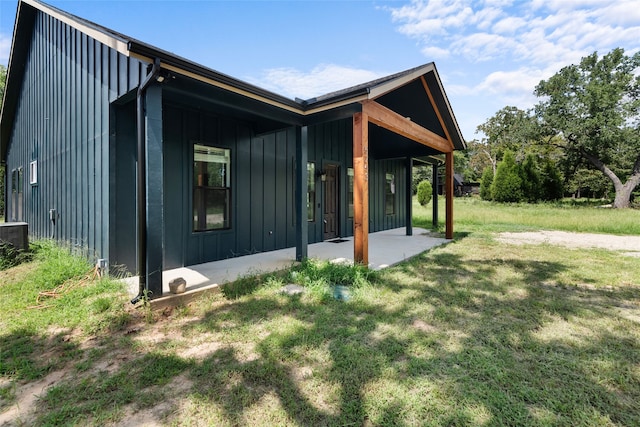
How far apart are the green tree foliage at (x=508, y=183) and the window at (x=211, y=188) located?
2469 centimetres

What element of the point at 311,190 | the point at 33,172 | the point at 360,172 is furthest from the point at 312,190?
the point at 33,172

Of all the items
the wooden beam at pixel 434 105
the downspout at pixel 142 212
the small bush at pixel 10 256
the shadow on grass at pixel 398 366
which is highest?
the wooden beam at pixel 434 105

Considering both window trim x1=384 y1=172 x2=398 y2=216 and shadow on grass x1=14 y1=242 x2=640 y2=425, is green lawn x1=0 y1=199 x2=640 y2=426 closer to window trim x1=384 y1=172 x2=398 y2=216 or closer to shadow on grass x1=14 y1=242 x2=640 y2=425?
shadow on grass x1=14 y1=242 x2=640 y2=425

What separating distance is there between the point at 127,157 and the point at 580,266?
7.04 meters

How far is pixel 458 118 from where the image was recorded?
7.25m

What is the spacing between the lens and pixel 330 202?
752cm

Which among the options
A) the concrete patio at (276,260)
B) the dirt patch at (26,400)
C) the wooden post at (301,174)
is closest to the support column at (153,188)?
the concrete patio at (276,260)

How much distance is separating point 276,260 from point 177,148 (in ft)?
7.62

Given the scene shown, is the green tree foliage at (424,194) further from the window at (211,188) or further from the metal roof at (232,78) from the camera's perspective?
the window at (211,188)

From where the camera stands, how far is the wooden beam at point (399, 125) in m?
4.42

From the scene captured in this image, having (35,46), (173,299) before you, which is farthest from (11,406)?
(35,46)

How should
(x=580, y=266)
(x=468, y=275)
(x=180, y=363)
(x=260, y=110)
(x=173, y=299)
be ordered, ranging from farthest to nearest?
1. (x=580, y=266)
2. (x=468, y=275)
3. (x=260, y=110)
4. (x=173, y=299)
5. (x=180, y=363)

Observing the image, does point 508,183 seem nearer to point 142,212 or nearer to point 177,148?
point 177,148

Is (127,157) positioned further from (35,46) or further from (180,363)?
(35,46)
